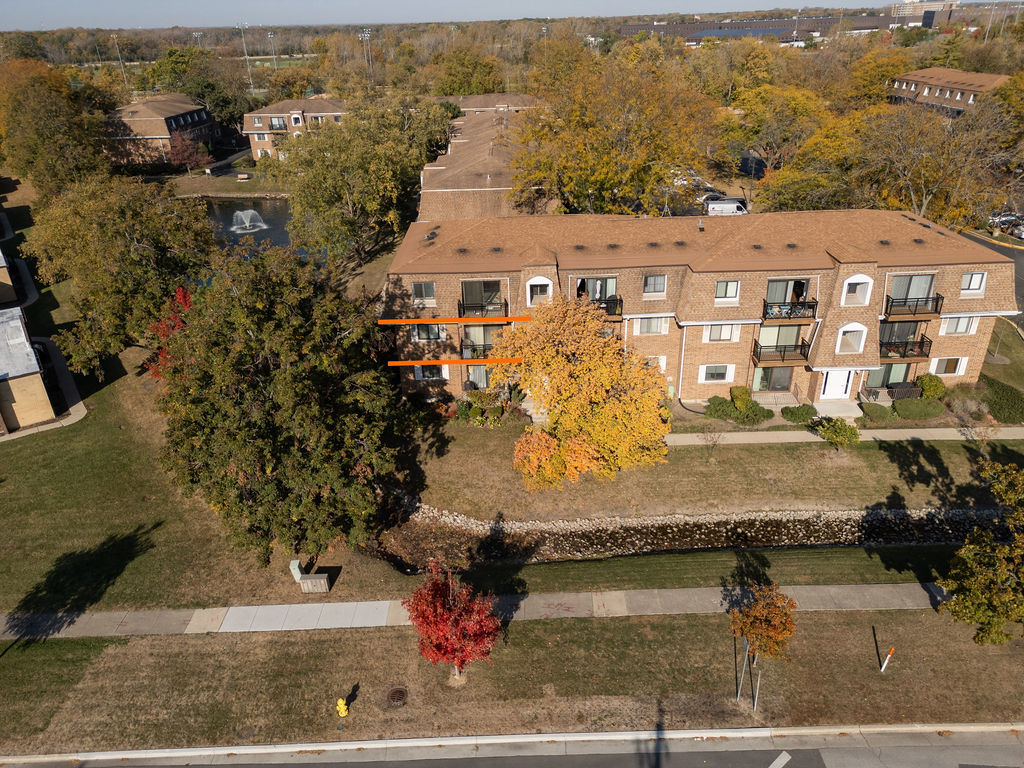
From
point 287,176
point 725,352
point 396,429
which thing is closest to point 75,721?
point 396,429

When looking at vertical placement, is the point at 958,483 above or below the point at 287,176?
below

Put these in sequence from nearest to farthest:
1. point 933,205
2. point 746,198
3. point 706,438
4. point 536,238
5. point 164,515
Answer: point 164,515 → point 706,438 → point 536,238 → point 933,205 → point 746,198

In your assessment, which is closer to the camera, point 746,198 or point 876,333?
point 876,333

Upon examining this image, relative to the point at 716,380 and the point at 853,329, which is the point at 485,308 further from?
the point at 853,329

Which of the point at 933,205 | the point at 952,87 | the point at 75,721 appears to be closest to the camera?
the point at 75,721

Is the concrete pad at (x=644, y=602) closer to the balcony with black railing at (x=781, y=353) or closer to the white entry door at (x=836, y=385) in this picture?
the balcony with black railing at (x=781, y=353)

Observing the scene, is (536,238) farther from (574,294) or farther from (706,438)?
(706,438)

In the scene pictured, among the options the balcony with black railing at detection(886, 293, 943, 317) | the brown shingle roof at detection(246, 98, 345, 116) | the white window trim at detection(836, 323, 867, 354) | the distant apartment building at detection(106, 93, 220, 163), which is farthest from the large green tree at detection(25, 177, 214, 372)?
the distant apartment building at detection(106, 93, 220, 163)

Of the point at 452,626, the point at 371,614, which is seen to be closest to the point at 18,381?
the point at 371,614
